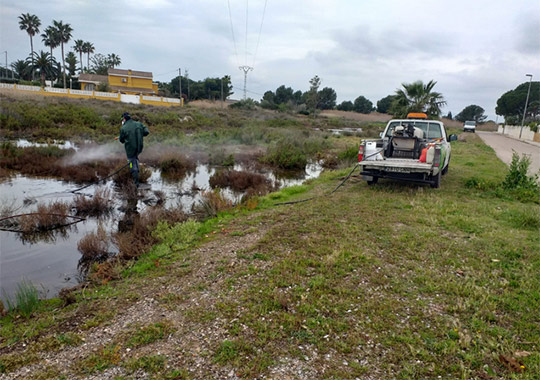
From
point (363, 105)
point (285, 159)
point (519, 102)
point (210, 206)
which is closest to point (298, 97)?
point (363, 105)

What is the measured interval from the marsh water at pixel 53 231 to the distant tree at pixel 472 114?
10208 cm

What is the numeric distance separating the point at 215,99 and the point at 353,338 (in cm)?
8206

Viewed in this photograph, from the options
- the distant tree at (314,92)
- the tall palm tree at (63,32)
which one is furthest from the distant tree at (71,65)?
the distant tree at (314,92)

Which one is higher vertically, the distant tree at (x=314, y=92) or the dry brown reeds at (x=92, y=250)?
the distant tree at (x=314, y=92)

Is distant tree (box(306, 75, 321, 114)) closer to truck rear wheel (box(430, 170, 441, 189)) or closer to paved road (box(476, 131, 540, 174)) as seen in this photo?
paved road (box(476, 131, 540, 174))

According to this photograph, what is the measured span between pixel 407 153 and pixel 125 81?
220ft

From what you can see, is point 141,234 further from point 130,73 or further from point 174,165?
point 130,73

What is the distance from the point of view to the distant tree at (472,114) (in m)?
98.3

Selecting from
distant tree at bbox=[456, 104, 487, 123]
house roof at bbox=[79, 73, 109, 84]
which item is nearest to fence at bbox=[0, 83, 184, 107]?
house roof at bbox=[79, 73, 109, 84]

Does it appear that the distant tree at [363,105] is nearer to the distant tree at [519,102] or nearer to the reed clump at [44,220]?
the distant tree at [519,102]

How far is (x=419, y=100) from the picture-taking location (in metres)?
29.1

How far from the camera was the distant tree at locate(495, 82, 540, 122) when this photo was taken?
66.3 metres

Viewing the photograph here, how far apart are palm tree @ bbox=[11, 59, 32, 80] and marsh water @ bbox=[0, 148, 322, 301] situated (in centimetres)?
7955

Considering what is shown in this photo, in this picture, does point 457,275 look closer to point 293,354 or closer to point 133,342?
point 293,354
